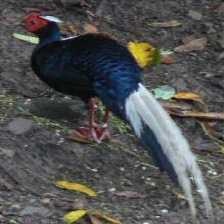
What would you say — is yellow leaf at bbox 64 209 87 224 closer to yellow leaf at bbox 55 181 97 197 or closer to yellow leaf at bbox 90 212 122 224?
yellow leaf at bbox 90 212 122 224

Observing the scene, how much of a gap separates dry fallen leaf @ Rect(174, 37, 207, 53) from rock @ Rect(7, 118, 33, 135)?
1.81 meters

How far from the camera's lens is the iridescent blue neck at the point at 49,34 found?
5125 millimetres

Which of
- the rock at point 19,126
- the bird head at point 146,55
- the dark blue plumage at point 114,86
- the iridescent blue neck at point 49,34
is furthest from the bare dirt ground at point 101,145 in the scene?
the iridescent blue neck at point 49,34

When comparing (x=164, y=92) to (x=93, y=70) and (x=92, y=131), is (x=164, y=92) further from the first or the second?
(x=93, y=70)

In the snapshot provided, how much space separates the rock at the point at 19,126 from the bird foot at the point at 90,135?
0.25 metres

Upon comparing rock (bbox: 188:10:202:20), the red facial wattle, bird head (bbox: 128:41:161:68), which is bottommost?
rock (bbox: 188:10:202:20)

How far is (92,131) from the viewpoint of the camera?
4.89 metres

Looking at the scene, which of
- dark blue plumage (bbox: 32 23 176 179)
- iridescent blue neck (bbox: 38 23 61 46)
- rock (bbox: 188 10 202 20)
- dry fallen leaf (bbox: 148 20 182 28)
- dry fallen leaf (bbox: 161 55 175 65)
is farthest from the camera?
rock (bbox: 188 10 202 20)

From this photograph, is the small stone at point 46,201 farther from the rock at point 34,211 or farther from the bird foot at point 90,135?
the bird foot at point 90,135

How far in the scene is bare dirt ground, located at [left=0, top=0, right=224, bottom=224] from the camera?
4219 mm

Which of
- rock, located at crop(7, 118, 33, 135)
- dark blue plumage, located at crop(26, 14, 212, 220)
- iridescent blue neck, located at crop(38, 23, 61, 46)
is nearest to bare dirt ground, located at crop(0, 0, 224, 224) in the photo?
rock, located at crop(7, 118, 33, 135)

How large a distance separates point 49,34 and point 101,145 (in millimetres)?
796

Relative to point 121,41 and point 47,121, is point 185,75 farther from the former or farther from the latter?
point 47,121

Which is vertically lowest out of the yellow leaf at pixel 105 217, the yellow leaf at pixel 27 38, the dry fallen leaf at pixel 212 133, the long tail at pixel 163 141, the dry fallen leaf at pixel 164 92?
the dry fallen leaf at pixel 212 133
